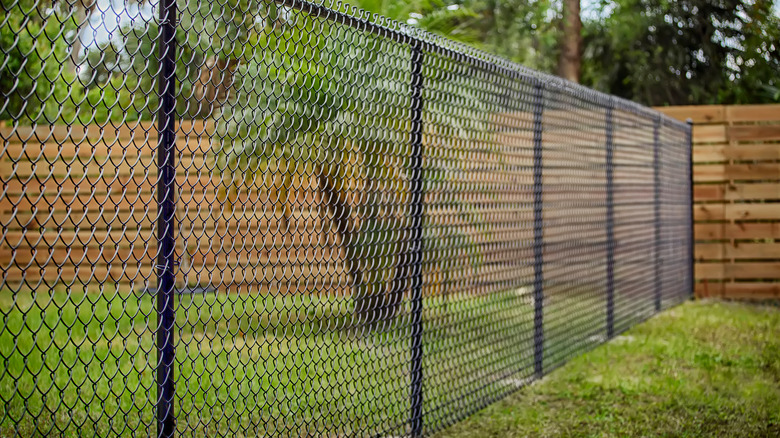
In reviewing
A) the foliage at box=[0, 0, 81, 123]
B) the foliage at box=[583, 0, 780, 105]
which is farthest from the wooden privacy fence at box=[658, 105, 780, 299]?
the foliage at box=[583, 0, 780, 105]

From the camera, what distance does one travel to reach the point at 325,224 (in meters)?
3.48

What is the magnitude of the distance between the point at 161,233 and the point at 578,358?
398cm

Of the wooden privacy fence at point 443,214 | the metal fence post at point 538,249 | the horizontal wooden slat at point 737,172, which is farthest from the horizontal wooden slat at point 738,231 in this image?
the metal fence post at point 538,249

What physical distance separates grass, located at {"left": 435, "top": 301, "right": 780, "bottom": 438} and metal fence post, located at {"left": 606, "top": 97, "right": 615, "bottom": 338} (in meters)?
0.21

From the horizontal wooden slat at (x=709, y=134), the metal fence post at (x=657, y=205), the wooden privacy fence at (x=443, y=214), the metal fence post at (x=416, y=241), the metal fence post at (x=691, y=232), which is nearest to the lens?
the wooden privacy fence at (x=443, y=214)

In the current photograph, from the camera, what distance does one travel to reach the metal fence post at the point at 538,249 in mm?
5133

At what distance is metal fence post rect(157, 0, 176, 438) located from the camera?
2441 mm

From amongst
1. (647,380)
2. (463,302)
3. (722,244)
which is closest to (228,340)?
(463,302)

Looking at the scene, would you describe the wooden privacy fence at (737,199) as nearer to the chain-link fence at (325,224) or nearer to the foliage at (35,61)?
the chain-link fence at (325,224)

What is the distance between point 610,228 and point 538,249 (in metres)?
1.71

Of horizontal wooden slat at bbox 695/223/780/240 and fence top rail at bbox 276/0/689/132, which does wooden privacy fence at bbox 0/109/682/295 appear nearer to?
fence top rail at bbox 276/0/689/132

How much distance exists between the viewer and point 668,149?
27.2 feet

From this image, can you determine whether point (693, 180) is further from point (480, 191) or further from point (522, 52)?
point (522, 52)

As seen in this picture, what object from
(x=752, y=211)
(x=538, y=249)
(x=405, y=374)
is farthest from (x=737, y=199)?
(x=405, y=374)
